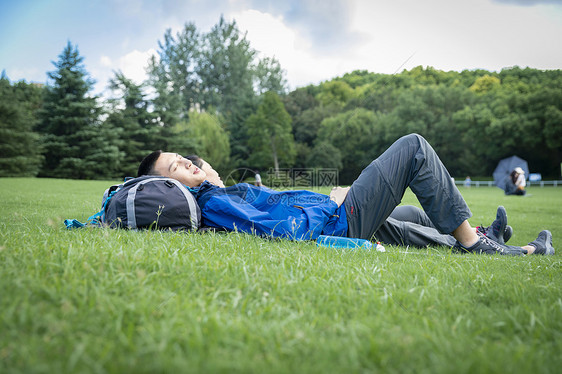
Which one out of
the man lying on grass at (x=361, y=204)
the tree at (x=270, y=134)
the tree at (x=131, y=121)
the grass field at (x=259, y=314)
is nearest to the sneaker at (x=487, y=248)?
the man lying on grass at (x=361, y=204)

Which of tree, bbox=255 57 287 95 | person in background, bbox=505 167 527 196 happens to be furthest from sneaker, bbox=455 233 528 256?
tree, bbox=255 57 287 95

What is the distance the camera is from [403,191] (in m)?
3.25

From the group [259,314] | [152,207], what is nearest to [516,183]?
[152,207]

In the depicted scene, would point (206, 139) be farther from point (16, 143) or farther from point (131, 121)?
point (16, 143)

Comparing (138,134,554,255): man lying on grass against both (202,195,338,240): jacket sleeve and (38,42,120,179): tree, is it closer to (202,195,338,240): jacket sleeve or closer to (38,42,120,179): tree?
(202,195,338,240): jacket sleeve

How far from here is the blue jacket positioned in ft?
10.1

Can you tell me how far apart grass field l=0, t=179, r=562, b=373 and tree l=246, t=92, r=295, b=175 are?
42.7 metres

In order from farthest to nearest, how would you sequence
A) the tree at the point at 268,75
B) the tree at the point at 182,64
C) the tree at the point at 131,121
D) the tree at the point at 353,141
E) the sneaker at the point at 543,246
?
the tree at the point at 268,75
the tree at the point at 353,141
the tree at the point at 182,64
the tree at the point at 131,121
the sneaker at the point at 543,246

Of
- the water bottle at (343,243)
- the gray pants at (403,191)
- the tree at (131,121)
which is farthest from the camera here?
the tree at (131,121)

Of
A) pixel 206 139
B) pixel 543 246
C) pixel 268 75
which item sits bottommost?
pixel 543 246

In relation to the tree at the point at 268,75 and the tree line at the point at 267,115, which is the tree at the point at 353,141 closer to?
the tree line at the point at 267,115

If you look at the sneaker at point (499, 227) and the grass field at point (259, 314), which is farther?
the sneaker at point (499, 227)

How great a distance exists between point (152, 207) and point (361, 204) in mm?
1860

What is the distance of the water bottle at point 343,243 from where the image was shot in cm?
289
